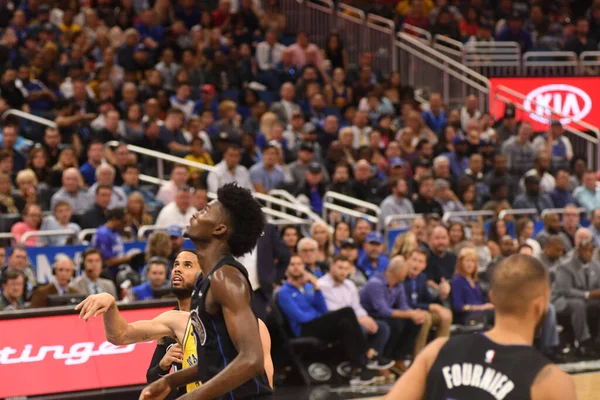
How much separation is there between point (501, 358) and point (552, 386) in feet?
0.54

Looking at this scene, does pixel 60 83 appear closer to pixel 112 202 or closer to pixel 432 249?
pixel 112 202

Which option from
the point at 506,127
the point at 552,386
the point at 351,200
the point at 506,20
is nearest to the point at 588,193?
the point at 506,127

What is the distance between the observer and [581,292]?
11742mm

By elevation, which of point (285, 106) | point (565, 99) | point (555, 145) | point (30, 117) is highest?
point (565, 99)

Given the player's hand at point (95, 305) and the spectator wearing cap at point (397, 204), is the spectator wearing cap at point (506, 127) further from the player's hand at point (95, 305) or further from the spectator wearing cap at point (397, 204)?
the player's hand at point (95, 305)

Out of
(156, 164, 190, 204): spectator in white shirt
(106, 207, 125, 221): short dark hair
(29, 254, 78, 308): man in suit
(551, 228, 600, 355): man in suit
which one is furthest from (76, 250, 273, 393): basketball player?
(551, 228, 600, 355): man in suit

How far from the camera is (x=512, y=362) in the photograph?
10.2 feet

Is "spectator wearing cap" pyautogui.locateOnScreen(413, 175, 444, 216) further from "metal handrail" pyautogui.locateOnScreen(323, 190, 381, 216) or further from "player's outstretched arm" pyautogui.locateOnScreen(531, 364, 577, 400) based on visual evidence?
"player's outstretched arm" pyautogui.locateOnScreen(531, 364, 577, 400)

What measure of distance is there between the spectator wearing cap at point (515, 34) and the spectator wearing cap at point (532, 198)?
20.5 ft

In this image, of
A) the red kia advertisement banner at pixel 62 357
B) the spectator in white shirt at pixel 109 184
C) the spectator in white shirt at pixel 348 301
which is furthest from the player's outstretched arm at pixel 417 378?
the spectator in white shirt at pixel 109 184

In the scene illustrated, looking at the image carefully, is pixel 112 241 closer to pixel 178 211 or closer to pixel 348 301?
pixel 178 211

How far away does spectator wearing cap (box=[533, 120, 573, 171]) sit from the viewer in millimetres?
15938

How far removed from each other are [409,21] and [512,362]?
17399 millimetres

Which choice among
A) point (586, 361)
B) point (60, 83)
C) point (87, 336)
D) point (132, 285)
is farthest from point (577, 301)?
point (60, 83)
